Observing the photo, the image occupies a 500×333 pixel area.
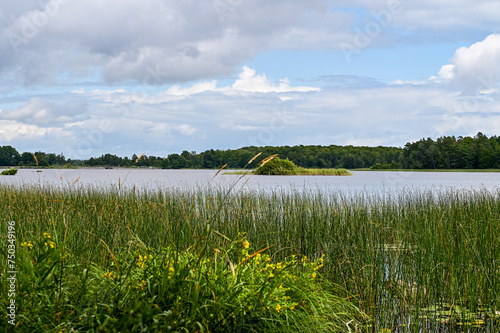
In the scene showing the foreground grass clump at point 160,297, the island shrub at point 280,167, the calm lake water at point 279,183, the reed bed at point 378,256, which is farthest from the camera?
the island shrub at point 280,167

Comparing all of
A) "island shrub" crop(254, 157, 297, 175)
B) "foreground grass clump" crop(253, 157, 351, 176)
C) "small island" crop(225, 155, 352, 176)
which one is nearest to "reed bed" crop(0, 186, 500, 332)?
"foreground grass clump" crop(253, 157, 351, 176)

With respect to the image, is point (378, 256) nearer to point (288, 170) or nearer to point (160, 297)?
point (160, 297)

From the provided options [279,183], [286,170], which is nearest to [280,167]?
[286,170]

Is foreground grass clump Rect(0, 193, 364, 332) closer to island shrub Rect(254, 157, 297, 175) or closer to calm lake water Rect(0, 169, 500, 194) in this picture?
calm lake water Rect(0, 169, 500, 194)

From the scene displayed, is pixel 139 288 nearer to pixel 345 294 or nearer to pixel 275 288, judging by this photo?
pixel 275 288

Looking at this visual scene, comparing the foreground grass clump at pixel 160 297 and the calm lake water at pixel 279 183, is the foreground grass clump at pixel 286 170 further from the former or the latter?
the foreground grass clump at pixel 160 297

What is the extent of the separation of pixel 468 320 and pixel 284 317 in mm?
1999

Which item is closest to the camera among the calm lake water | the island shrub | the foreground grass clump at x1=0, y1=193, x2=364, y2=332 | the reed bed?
the foreground grass clump at x1=0, y1=193, x2=364, y2=332

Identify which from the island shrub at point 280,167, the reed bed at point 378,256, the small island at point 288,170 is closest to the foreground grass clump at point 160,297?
the reed bed at point 378,256

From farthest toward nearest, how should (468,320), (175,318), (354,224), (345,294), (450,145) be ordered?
(450,145)
(354,224)
(345,294)
(468,320)
(175,318)

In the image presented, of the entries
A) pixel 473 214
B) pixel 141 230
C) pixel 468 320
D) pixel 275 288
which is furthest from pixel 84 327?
pixel 473 214

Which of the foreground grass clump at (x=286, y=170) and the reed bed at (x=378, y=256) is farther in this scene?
the foreground grass clump at (x=286, y=170)

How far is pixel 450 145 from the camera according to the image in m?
46.8

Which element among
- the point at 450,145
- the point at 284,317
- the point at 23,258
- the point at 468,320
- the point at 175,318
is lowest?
the point at 468,320
